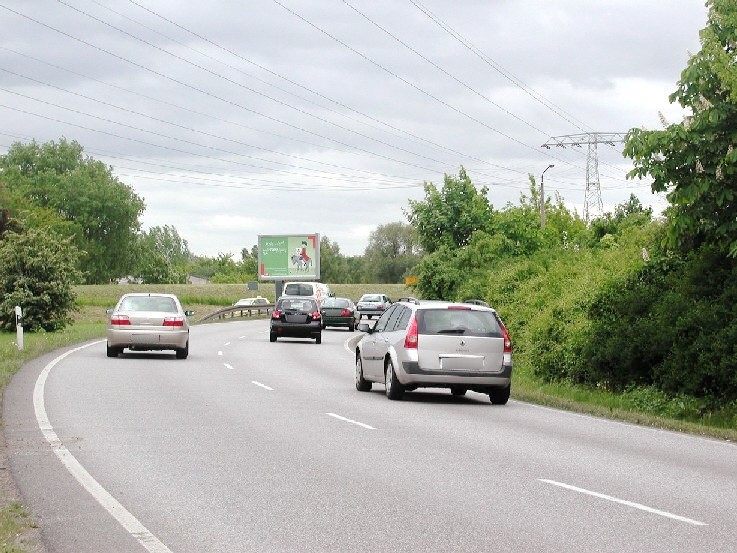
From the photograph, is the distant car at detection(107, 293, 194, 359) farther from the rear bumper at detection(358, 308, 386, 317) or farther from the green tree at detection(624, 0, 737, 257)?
the rear bumper at detection(358, 308, 386, 317)

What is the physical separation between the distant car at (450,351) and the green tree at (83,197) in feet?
364

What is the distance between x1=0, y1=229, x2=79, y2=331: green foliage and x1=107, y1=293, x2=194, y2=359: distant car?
22094mm

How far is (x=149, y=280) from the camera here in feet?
591

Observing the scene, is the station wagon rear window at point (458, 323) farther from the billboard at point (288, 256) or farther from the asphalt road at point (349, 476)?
the billboard at point (288, 256)

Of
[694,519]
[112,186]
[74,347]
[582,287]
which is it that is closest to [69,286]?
[74,347]

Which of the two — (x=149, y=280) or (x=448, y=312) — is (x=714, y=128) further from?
(x=149, y=280)

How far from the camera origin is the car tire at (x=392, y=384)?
20531 mm

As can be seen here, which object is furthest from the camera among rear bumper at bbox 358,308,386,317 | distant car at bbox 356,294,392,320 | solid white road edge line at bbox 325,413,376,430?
distant car at bbox 356,294,392,320

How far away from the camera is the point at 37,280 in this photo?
174ft

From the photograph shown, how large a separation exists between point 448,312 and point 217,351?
688 inches

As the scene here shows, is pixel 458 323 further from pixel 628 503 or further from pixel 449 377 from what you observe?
pixel 628 503

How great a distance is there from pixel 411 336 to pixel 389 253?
158869 mm

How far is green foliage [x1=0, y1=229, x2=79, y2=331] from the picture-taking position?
52281 mm

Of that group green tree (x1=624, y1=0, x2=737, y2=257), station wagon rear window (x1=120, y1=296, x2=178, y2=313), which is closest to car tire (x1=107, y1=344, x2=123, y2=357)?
station wagon rear window (x1=120, y1=296, x2=178, y2=313)
